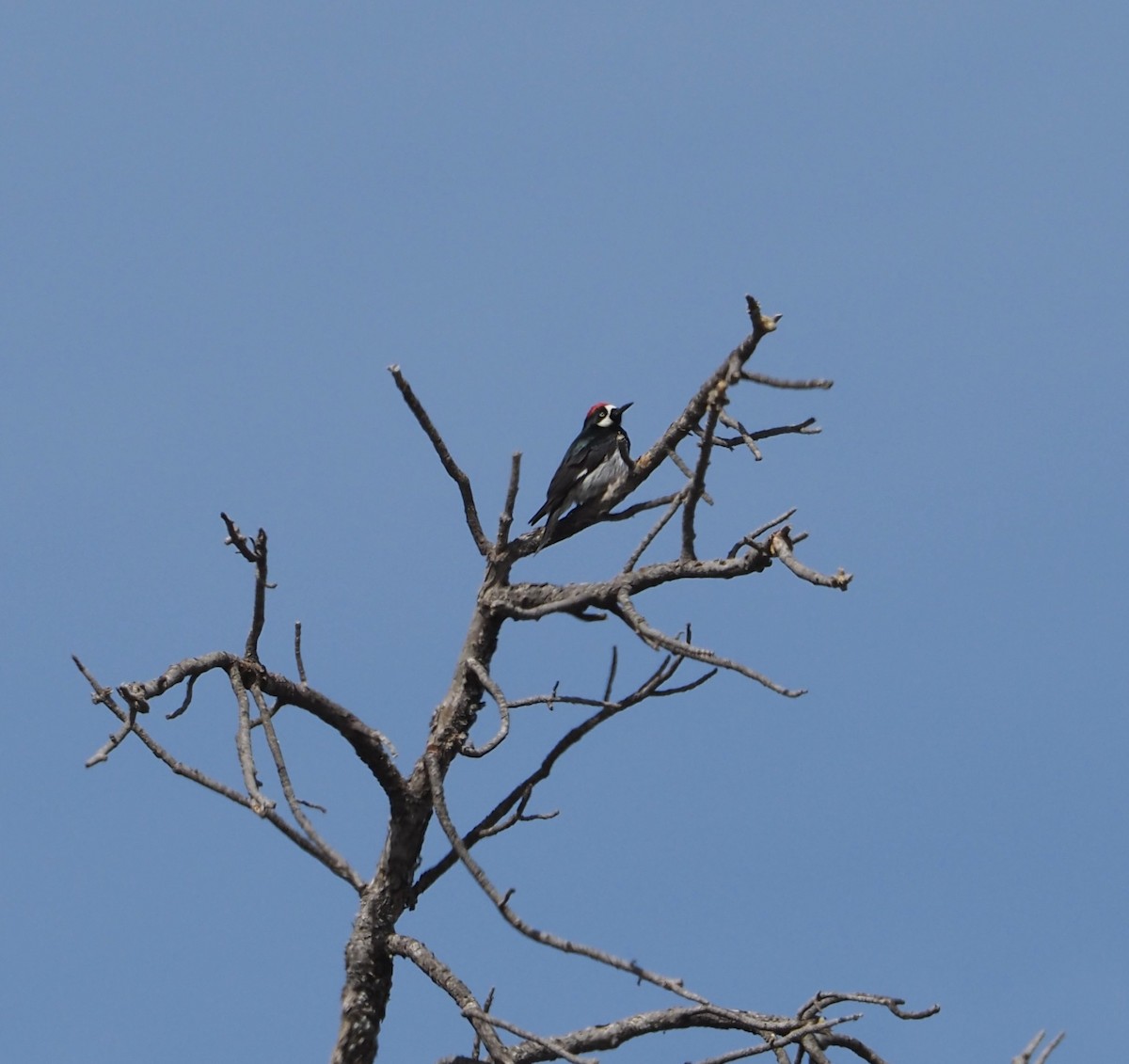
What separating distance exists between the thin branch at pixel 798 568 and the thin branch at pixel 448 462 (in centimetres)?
143

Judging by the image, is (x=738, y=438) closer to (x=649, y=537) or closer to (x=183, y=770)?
(x=649, y=537)

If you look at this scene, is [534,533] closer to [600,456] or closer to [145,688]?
[145,688]

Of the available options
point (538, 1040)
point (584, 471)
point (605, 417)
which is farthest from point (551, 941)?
point (605, 417)

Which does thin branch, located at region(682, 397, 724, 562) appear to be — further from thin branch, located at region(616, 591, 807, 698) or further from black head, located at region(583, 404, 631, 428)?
black head, located at region(583, 404, 631, 428)

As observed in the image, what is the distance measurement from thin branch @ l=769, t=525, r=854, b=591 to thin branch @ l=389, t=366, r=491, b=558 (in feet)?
4.68

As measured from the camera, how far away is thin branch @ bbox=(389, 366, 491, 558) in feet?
17.0

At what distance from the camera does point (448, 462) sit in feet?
18.1

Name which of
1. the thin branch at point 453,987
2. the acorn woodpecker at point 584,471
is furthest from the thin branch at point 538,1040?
the acorn woodpecker at point 584,471

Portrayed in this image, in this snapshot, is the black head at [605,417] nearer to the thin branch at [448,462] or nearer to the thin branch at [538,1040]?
the thin branch at [448,462]

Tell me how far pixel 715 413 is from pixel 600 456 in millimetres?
4910

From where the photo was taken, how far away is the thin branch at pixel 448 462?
204 inches

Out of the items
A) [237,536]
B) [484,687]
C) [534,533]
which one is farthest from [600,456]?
[237,536]

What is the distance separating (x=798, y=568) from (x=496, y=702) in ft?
3.86

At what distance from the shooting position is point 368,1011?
17.0 feet
